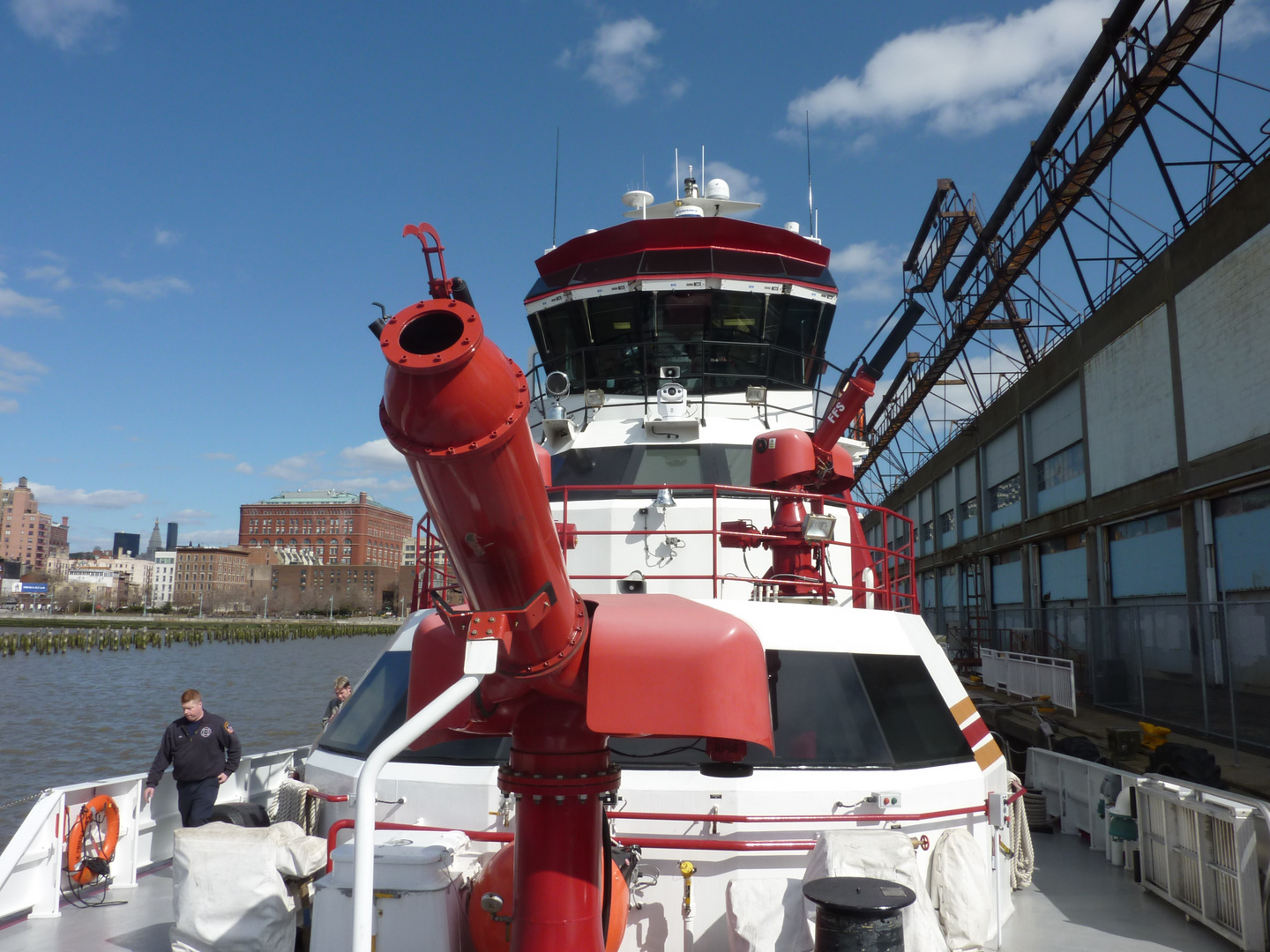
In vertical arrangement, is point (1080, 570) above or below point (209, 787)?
above

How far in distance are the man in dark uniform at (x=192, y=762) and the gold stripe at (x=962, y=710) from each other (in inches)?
231

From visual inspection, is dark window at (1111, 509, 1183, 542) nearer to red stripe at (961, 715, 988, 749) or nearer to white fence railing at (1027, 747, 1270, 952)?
white fence railing at (1027, 747, 1270, 952)

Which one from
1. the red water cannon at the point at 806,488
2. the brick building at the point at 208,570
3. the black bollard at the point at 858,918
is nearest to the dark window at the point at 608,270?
the red water cannon at the point at 806,488

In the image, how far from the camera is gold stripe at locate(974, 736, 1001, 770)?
6.37m

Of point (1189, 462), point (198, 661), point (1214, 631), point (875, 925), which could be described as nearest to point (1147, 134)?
point (1189, 462)

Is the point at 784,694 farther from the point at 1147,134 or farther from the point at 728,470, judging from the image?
the point at 1147,134

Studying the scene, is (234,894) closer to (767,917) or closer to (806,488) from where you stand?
(767,917)

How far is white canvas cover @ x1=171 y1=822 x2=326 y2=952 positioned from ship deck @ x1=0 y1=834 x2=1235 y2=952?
120cm

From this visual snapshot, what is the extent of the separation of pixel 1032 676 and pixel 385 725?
52.5 ft

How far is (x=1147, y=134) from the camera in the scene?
18797 millimetres

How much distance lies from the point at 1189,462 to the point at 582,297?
14.2m

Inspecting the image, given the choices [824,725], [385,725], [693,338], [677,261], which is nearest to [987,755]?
[824,725]

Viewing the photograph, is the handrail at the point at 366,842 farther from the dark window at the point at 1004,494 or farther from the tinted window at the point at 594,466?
the dark window at the point at 1004,494

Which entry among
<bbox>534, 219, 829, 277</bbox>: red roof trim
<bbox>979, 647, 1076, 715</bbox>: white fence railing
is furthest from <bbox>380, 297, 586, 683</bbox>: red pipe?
<bbox>979, 647, 1076, 715</bbox>: white fence railing
